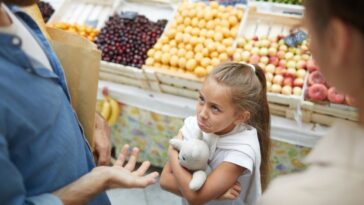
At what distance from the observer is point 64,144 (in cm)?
106

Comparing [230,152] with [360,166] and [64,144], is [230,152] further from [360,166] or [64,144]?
[360,166]

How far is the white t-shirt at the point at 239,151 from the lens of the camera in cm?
151

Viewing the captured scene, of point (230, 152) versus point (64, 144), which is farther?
point (230, 152)

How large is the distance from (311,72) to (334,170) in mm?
1806

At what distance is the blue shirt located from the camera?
0.88 metres

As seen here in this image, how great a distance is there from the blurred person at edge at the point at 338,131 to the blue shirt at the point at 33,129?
56cm

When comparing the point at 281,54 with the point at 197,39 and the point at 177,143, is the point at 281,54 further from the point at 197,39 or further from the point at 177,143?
the point at 177,143

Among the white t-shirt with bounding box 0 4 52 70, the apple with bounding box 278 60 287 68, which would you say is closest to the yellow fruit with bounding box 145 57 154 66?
the apple with bounding box 278 60 287 68

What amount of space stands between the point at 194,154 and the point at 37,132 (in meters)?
0.66

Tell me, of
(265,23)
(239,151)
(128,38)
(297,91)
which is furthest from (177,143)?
(265,23)

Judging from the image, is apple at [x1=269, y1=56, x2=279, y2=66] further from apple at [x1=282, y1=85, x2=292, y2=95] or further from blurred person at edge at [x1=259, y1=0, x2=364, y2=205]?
blurred person at edge at [x1=259, y1=0, x2=364, y2=205]

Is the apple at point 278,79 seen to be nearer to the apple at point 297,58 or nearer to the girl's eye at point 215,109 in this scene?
the apple at point 297,58

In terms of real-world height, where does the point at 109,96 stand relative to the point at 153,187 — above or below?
above

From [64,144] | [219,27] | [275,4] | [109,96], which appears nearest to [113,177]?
[64,144]
